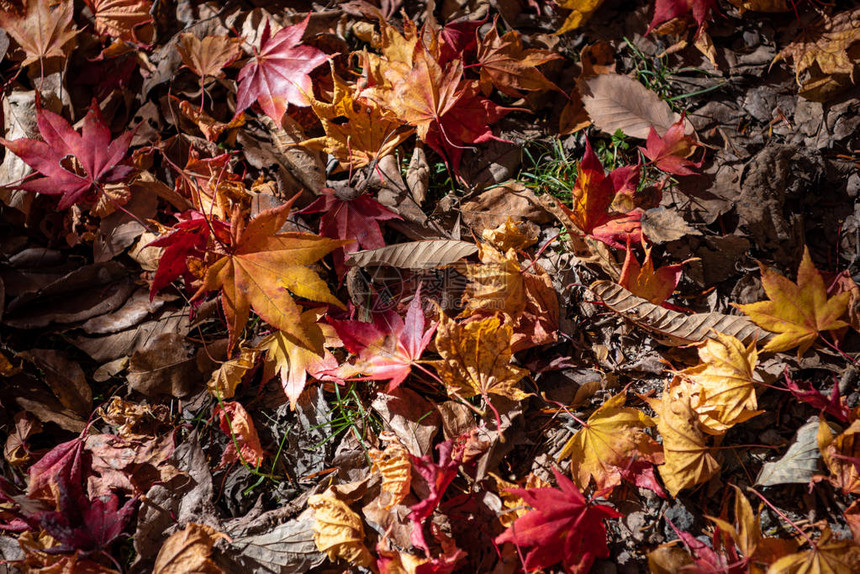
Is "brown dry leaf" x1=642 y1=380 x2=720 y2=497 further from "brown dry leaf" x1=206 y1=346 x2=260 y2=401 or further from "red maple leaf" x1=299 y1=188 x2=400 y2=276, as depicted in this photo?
"brown dry leaf" x1=206 y1=346 x2=260 y2=401

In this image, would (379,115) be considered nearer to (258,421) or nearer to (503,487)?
(258,421)

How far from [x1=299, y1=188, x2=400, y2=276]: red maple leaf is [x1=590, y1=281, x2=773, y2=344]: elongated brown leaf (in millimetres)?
669

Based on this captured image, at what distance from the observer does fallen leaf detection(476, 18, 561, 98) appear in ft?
6.03

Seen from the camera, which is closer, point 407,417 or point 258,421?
point 407,417

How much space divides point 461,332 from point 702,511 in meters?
0.81

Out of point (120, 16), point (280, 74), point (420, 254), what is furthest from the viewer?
point (120, 16)

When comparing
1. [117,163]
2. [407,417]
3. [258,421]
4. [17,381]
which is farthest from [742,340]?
[17,381]

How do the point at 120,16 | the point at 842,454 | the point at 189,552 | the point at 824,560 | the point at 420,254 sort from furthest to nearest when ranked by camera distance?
the point at 120,16, the point at 420,254, the point at 189,552, the point at 842,454, the point at 824,560

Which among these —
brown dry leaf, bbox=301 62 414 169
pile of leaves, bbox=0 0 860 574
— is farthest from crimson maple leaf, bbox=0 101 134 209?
brown dry leaf, bbox=301 62 414 169

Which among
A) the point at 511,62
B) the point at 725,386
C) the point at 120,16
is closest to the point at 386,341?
the point at 725,386

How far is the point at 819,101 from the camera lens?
1780mm

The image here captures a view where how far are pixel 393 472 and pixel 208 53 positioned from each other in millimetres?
1539

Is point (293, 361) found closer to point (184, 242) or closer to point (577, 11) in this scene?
point (184, 242)

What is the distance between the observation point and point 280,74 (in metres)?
1.85
